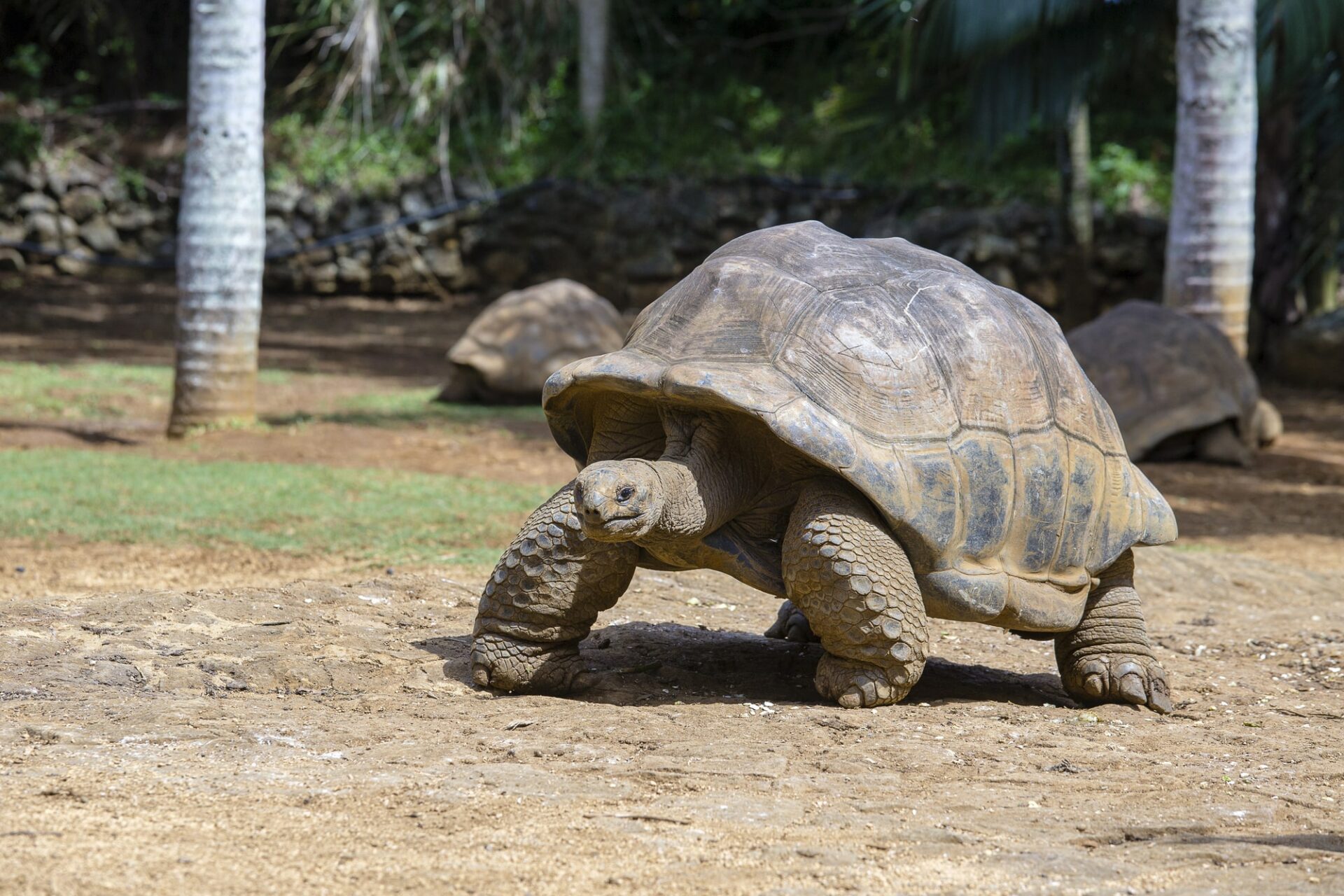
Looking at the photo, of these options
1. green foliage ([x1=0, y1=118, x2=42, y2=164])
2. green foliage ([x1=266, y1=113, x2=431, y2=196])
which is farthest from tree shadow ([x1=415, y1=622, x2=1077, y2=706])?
green foliage ([x1=0, y1=118, x2=42, y2=164])

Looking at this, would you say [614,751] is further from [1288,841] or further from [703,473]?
[1288,841]

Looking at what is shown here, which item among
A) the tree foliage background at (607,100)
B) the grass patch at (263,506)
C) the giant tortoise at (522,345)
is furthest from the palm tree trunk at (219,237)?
the tree foliage background at (607,100)

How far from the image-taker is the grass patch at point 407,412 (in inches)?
331

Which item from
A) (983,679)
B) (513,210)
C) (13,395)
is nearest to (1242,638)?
(983,679)

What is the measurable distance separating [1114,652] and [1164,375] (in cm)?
483

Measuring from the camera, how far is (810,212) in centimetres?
1486

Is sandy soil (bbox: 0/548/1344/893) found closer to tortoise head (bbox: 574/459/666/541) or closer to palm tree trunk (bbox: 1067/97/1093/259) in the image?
tortoise head (bbox: 574/459/666/541)

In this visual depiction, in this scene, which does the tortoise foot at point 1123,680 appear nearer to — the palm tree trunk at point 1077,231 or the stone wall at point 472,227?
the palm tree trunk at point 1077,231

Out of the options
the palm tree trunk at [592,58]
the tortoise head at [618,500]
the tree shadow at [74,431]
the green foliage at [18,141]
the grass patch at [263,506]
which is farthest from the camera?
the green foliage at [18,141]

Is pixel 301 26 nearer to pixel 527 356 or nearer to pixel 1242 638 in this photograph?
pixel 527 356

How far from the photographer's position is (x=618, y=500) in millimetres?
2959

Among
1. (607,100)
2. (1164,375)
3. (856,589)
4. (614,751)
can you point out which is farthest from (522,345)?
(607,100)

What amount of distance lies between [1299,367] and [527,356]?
21.2 feet

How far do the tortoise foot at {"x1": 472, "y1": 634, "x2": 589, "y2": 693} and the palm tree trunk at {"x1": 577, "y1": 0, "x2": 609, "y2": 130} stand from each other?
12.7m
